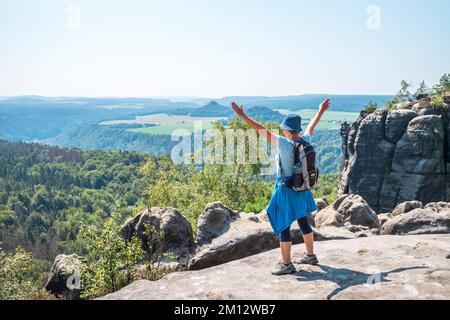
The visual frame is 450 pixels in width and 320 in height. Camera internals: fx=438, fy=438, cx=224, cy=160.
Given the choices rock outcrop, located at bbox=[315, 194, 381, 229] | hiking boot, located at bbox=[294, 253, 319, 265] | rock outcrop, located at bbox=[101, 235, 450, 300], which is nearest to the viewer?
rock outcrop, located at bbox=[101, 235, 450, 300]

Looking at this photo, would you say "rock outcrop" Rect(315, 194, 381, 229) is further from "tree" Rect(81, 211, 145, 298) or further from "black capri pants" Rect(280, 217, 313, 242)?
"black capri pants" Rect(280, 217, 313, 242)

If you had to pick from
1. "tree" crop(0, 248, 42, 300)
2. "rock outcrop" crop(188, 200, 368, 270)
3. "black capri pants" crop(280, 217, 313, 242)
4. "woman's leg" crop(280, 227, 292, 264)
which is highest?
"black capri pants" crop(280, 217, 313, 242)

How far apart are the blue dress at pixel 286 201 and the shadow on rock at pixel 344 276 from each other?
3.37 feet

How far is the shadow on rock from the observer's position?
7.88 metres

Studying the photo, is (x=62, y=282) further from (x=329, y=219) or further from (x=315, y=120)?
(x=315, y=120)

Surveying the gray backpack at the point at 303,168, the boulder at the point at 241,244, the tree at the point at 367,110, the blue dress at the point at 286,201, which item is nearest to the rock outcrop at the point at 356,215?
the boulder at the point at 241,244

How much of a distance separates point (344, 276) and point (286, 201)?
178 cm

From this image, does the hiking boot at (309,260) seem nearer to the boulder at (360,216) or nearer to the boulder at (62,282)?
the boulder at (62,282)

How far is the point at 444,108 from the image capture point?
5188 centimetres

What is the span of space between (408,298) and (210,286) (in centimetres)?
353

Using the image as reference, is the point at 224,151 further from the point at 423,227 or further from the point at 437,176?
the point at 423,227

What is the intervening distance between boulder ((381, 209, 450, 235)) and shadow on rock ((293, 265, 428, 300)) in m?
5.00

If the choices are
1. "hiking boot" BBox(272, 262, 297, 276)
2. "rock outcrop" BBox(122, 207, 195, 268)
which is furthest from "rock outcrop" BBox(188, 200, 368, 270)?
"hiking boot" BBox(272, 262, 297, 276)
